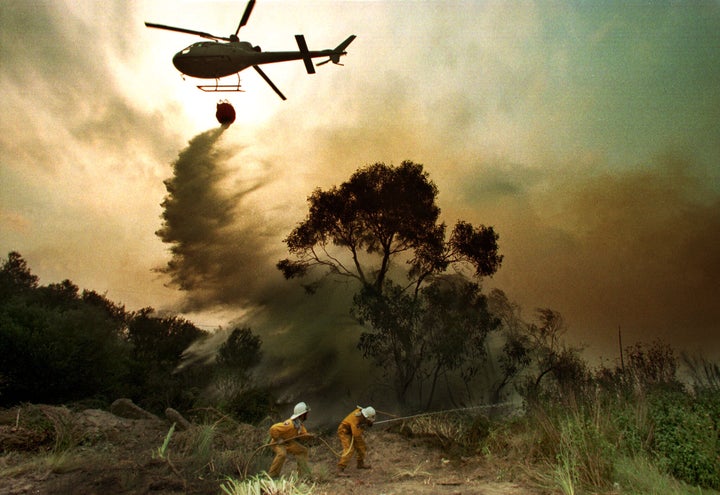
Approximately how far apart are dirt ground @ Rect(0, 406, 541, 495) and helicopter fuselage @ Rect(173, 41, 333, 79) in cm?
836

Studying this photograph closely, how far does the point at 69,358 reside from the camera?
15953 mm

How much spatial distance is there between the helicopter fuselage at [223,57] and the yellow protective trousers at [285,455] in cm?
861

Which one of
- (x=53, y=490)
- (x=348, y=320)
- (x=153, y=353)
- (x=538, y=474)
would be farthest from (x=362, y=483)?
(x=153, y=353)

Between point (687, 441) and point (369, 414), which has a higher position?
point (369, 414)

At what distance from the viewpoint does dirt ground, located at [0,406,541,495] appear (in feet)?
24.3

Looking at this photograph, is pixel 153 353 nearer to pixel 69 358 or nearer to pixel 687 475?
pixel 69 358

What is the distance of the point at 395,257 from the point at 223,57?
8.32 metres

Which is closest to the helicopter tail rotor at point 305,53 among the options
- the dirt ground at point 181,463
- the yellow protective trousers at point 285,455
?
the yellow protective trousers at point 285,455

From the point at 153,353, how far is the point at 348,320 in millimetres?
8619

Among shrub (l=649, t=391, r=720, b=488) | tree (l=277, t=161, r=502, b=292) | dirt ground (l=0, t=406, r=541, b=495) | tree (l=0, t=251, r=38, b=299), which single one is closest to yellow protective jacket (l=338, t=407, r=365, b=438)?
dirt ground (l=0, t=406, r=541, b=495)

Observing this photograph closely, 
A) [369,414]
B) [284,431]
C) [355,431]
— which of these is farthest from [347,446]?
[284,431]

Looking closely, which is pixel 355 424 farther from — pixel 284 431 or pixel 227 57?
pixel 227 57

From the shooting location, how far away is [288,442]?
912 cm

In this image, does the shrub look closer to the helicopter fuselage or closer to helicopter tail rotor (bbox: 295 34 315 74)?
helicopter tail rotor (bbox: 295 34 315 74)
